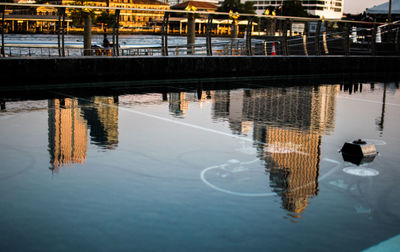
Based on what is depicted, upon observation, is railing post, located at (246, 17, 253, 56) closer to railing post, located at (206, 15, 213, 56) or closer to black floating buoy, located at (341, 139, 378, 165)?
railing post, located at (206, 15, 213, 56)

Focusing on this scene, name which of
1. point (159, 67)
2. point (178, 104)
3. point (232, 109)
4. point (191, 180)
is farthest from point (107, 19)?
point (191, 180)

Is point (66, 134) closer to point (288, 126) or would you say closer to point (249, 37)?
point (288, 126)

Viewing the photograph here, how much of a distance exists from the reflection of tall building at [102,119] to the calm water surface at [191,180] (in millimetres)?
26

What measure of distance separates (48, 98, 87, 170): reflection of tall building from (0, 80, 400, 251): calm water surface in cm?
2

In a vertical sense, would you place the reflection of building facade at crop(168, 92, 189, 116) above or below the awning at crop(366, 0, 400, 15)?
below

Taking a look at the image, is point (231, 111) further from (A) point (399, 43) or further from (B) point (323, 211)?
(A) point (399, 43)

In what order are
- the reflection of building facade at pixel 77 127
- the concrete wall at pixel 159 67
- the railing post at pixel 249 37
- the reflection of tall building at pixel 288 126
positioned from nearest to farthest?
the reflection of tall building at pixel 288 126
the reflection of building facade at pixel 77 127
the concrete wall at pixel 159 67
the railing post at pixel 249 37

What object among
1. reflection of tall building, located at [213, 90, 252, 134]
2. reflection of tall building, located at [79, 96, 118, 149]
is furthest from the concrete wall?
reflection of tall building, located at [213, 90, 252, 134]

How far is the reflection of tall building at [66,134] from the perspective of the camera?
19.5ft

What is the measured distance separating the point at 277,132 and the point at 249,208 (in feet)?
11.7

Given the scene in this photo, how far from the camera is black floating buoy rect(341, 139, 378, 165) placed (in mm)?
6195

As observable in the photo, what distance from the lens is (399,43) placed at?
2309 centimetres

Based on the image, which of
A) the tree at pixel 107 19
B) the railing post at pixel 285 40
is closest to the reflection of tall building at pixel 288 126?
the railing post at pixel 285 40

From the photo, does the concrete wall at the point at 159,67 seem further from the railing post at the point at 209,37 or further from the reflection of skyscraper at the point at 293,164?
the reflection of skyscraper at the point at 293,164
